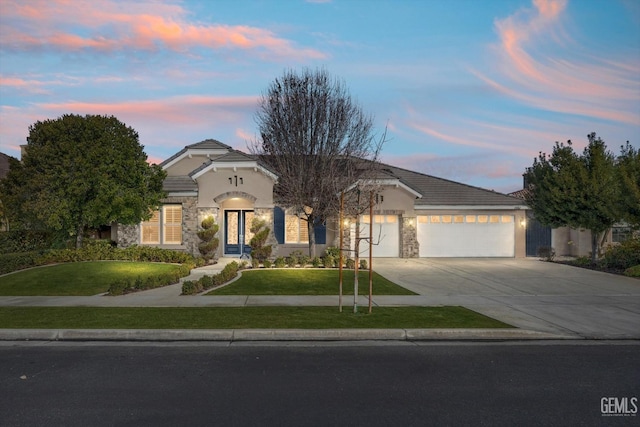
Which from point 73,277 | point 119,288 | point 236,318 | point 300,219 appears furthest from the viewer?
point 300,219

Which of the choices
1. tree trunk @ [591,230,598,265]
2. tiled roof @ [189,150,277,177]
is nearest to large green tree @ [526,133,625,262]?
tree trunk @ [591,230,598,265]

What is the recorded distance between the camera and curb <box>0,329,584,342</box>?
9.30 metres

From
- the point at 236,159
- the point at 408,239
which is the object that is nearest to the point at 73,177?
the point at 236,159

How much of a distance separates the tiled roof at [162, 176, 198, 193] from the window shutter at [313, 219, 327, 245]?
23.4 ft

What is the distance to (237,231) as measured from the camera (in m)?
26.5

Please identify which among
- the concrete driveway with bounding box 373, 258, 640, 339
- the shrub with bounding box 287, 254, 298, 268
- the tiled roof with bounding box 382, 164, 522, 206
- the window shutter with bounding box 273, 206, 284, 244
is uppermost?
the tiled roof with bounding box 382, 164, 522, 206

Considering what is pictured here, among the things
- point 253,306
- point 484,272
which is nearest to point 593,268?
point 484,272

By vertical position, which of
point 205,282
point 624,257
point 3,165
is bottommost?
point 205,282

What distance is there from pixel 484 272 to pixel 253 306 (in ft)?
41.4

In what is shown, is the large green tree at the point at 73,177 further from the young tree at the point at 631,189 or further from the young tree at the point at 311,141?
the young tree at the point at 631,189

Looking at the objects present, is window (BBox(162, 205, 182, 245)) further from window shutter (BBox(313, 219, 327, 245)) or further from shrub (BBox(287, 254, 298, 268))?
shrub (BBox(287, 254, 298, 268))

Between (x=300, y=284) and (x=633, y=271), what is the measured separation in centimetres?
1455

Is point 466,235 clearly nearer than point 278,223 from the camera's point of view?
No

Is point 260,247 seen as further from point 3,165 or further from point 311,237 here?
point 3,165
